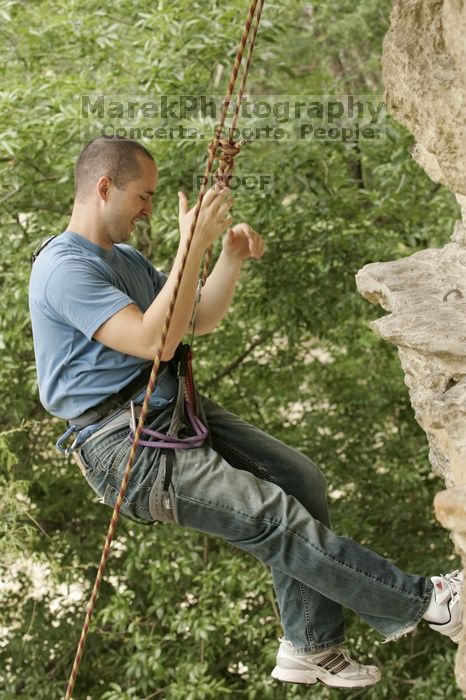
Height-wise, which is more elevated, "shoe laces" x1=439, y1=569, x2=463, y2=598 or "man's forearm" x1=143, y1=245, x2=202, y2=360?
"man's forearm" x1=143, y1=245, x2=202, y2=360

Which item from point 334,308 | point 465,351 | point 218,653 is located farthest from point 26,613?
point 465,351

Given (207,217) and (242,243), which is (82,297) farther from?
(242,243)

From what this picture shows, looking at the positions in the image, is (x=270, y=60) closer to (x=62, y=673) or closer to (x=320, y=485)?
(x=320, y=485)

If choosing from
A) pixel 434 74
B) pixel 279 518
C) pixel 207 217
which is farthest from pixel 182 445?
pixel 434 74

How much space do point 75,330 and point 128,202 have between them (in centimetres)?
38

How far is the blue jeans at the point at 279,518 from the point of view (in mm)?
2619

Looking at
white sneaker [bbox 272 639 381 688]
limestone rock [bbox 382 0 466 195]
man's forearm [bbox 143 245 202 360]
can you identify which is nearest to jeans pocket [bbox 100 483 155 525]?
man's forearm [bbox 143 245 202 360]

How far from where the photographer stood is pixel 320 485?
9.75 ft

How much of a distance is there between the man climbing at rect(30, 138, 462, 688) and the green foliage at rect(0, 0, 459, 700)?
156 cm

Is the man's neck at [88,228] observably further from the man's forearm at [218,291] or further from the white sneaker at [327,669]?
the white sneaker at [327,669]

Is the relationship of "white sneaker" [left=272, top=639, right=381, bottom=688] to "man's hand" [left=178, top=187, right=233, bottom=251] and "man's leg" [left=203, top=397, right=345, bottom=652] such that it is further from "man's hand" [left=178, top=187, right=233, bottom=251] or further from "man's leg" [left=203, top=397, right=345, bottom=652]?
"man's hand" [left=178, top=187, right=233, bottom=251]

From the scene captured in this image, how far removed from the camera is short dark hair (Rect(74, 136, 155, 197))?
289 cm

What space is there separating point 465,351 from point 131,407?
2.82 ft

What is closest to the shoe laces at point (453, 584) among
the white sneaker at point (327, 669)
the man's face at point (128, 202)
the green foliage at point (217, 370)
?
the white sneaker at point (327, 669)
